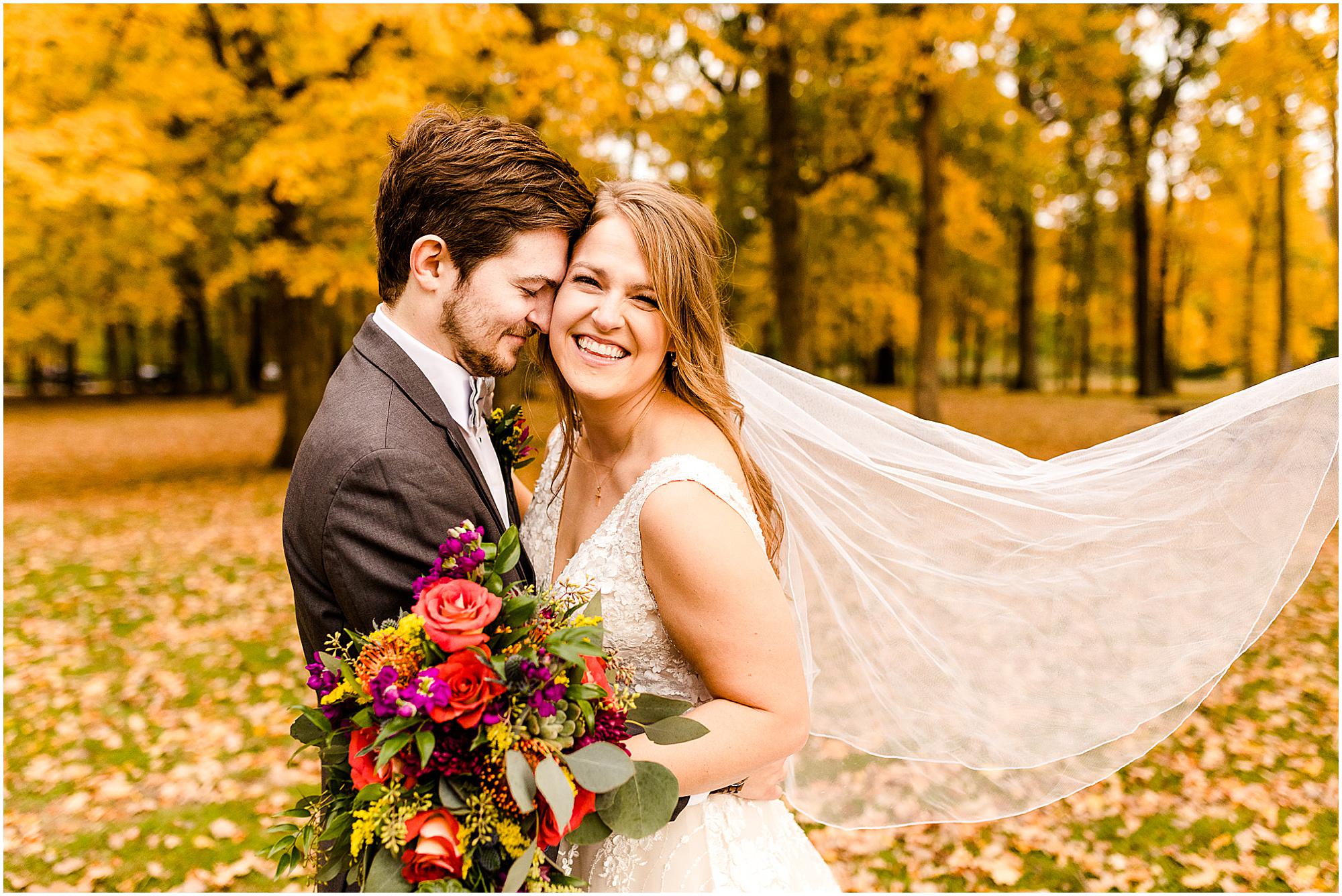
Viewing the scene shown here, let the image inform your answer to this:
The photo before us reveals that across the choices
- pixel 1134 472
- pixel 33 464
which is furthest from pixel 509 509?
pixel 33 464

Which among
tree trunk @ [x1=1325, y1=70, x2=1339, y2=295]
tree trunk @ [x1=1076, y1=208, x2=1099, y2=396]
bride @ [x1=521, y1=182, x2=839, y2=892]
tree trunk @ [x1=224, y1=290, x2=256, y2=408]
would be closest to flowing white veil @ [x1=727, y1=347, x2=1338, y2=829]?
bride @ [x1=521, y1=182, x2=839, y2=892]

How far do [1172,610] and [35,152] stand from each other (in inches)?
453

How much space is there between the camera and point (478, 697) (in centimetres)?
181

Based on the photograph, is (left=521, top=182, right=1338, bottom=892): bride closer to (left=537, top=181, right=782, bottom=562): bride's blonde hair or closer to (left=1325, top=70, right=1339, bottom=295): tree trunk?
(left=537, top=181, right=782, bottom=562): bride's blonde hair

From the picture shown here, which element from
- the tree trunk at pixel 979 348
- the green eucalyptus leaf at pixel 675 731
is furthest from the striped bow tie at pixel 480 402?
the tree trunk at pixel 979 348

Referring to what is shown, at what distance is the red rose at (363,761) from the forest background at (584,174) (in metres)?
2.22

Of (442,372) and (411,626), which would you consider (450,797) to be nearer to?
(411,626)

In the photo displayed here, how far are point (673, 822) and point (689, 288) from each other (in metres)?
1.62

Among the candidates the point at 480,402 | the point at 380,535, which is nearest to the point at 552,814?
the point at 380,535

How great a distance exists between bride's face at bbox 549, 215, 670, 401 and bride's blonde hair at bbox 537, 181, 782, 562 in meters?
0.04

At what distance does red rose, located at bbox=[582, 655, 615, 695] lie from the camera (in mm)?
1986

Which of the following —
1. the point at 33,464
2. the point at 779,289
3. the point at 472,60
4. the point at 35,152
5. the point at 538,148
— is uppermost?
the point at 472,60

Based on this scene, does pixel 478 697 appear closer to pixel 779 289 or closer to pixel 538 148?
pixel 538 148

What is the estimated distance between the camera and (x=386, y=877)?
1871 millimetres
